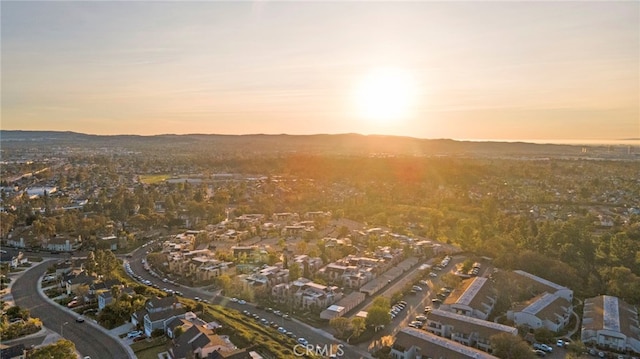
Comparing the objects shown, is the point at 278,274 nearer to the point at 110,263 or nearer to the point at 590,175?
the point at 110,263

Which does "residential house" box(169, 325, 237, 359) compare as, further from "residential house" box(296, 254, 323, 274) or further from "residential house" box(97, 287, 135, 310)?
"residential house" box(296, 254, 323, 274)

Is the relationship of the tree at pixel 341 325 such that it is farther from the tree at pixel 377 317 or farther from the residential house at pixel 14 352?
the residential house at pixel 14 352

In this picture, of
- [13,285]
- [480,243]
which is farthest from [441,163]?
[13,285]

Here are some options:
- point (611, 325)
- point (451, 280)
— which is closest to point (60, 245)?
point (451, 280)

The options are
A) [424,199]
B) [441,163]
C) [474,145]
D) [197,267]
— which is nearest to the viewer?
[197,267]

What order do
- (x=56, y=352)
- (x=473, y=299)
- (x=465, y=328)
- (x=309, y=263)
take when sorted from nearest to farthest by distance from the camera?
1. (x=56, y=352)
2. (x=465, y=328)
3. (x=473, y=299)
4. (x=309, y=263)

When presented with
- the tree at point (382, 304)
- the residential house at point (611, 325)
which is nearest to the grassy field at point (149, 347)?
the tree at point (382, 304)

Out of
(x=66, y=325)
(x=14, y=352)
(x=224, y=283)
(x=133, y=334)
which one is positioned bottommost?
(x=66, y=325)

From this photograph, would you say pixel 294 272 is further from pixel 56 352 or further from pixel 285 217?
pixel 285 217

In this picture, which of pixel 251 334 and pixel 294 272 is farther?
pixel 294 272
